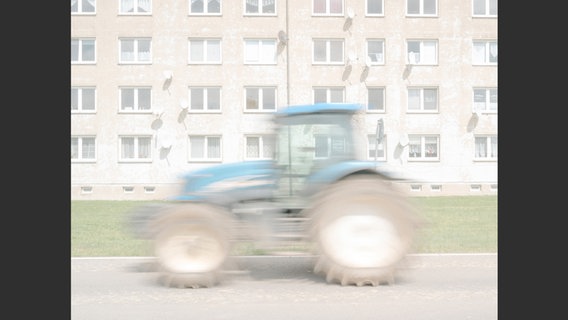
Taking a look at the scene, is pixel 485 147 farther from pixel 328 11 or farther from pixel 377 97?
pixel 328 11

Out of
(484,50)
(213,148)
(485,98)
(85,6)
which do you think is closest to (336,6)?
(484,50)

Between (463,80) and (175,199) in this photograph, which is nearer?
(175,199)

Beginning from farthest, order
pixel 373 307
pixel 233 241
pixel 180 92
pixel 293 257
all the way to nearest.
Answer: pixel 180 92 < pixel 293 257 < pixel 233 241 < pixel 373 307

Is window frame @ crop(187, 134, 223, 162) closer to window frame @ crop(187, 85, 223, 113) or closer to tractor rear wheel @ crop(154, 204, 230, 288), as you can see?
window frame @ crop(187, 85, 223, 113)

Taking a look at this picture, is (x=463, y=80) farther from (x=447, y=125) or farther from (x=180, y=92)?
(x=180, y=92)

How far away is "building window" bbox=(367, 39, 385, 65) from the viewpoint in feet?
103

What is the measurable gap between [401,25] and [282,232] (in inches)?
1020

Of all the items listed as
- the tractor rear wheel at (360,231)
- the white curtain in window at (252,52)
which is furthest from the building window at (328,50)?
the tractor rear wheel at (360,231)

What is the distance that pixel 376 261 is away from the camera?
25.6 ft

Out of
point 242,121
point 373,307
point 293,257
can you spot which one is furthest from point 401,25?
point 373,307

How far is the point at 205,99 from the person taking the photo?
100 feet

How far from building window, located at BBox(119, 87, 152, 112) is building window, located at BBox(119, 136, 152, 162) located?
158 cm

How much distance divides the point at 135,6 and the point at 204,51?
4.59 metres

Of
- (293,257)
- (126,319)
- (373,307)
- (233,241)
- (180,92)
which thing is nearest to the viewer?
(126,319)
